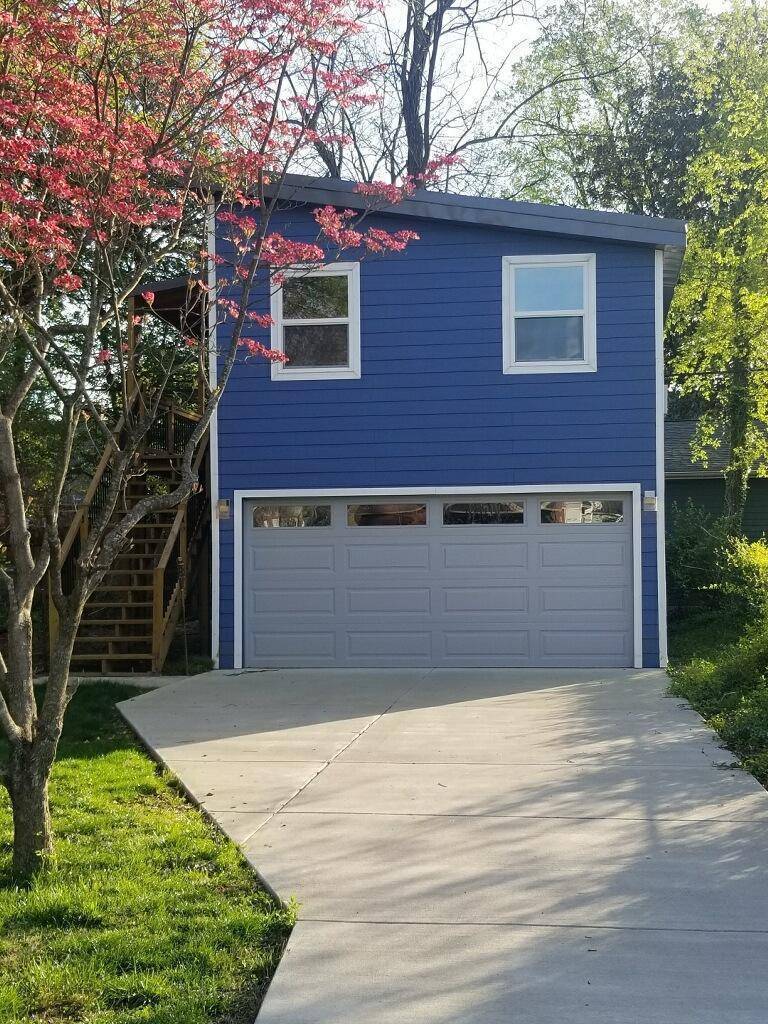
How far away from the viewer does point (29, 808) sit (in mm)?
4945

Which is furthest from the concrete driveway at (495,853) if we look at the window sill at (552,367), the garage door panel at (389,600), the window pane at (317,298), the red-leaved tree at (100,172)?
the window pane at (317,298)

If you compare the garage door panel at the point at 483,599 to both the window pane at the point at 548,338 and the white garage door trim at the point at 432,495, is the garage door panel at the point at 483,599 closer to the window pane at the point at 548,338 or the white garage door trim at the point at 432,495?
the white garage door trim at the point at 432,495

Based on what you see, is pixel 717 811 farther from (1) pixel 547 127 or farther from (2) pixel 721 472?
(1) pixel 547 127

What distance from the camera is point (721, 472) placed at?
21.0 metres

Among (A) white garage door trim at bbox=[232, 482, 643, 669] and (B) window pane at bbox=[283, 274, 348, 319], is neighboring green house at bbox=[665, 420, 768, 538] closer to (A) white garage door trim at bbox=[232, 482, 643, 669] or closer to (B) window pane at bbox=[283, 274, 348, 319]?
(A) white garage door trim at bbox=[232, 482, 643, 669]

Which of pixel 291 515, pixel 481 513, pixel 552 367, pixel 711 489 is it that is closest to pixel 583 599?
pixel 481 513

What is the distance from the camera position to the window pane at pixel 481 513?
12.5m

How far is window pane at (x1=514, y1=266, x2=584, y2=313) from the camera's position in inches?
481

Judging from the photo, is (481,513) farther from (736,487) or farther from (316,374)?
(736,487)

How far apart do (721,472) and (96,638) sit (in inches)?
528

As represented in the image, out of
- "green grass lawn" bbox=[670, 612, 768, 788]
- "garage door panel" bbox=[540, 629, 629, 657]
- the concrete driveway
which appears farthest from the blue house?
the concrete driveway

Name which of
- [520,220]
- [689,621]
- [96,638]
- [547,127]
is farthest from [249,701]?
[547,127]

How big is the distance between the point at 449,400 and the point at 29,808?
8282 millimetres

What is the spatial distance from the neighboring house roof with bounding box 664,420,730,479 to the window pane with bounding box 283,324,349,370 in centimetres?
1010
